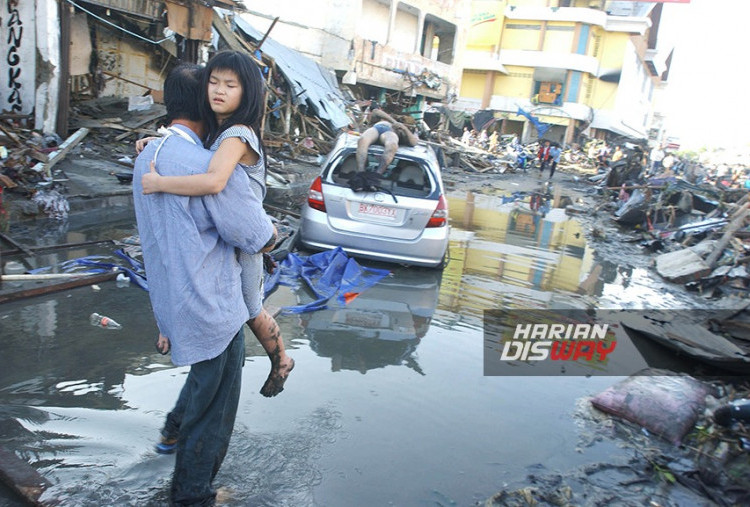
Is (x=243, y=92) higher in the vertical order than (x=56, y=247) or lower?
higher

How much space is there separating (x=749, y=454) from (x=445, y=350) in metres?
2.31

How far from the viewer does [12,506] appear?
239 cm

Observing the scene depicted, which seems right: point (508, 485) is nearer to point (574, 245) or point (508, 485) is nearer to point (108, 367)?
point (108, 367)

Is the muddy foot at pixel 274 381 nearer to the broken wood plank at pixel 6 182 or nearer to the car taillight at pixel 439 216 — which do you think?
the car taillight at pixel 439 216

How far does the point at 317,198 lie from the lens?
7.08 meters

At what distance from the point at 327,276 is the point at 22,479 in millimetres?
4158

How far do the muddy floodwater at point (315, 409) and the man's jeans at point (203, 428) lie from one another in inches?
13.0

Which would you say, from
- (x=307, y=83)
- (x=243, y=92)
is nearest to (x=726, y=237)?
(x=243, y=92)

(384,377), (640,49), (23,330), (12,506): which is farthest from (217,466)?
(640,49)

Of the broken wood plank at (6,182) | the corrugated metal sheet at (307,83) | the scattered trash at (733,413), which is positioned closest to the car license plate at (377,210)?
the scattered trash at (733,413)

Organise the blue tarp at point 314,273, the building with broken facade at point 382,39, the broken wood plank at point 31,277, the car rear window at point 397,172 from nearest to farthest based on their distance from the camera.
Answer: the broken wood plank at point 31,277, the blue tarp at point 314,273, the car rear window at point 397,172, the building with broken facade at point 382,39

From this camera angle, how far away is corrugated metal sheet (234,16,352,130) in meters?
19.3

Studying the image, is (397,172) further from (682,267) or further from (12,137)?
(12,137)

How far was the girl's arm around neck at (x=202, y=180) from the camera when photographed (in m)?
2.07
